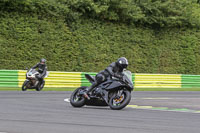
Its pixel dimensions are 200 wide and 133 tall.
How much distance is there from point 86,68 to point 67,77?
263 cm

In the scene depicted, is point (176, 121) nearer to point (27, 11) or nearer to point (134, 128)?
point (134, 128)

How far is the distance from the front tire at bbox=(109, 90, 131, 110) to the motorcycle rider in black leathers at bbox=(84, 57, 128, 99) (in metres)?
0.44

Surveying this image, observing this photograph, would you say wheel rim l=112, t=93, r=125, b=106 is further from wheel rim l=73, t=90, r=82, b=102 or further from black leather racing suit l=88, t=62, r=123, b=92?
wheel rim l=73, t=90, r=82, b=102

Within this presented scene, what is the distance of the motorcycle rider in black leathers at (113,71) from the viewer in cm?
1150

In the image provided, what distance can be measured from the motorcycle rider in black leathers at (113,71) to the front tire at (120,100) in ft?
1.45

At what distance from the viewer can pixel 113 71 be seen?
458 inches

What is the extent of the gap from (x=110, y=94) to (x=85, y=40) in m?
15.6

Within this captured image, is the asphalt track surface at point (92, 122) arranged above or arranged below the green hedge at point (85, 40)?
below

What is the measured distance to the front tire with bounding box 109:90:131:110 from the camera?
11.2m

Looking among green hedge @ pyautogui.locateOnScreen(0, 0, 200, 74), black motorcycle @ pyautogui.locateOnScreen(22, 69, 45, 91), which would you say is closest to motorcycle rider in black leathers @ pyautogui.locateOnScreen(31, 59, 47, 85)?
black motorcycle @ pyautogui.locateOnScreen(22, 69, 45, 91)

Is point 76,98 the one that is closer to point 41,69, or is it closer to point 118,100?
point 118,100

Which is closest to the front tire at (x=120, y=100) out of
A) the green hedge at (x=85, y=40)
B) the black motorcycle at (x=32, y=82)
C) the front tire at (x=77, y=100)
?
the front tire at (x=77, y=100)


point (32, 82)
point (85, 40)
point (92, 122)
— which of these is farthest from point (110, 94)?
point (85, 40)

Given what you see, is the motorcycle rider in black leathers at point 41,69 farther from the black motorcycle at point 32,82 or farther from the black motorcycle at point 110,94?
the black motorcycle at point 110,94
